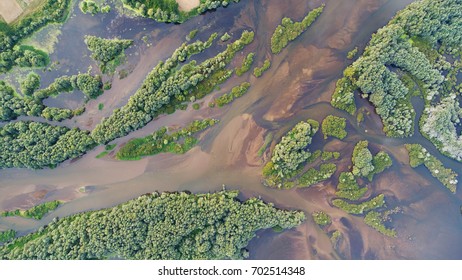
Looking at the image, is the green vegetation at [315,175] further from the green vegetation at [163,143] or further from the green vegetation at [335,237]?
the green vegetation at [163,143]

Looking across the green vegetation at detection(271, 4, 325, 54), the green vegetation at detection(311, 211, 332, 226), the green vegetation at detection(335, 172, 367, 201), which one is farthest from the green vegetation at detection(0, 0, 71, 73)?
the green vegetation at detection(335, 172, 367, 201)

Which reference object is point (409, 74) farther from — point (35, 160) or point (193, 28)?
point (35, 160)

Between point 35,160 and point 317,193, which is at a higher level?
point 35,160

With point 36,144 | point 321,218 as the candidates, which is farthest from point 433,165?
point 36,144

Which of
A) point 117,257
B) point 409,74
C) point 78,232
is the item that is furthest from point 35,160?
point 409,74

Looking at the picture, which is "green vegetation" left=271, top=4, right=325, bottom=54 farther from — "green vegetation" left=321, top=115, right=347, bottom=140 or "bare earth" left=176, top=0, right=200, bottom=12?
"green vegetation" left=321, top=115, right=347, bottom=140

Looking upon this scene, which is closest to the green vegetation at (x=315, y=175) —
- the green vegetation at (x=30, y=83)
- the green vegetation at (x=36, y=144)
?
the green vegetation at (x=36, y=144)

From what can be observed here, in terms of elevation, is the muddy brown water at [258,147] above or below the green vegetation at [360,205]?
above
